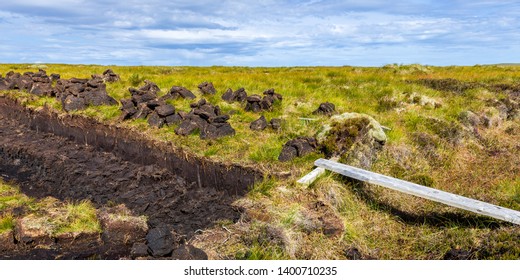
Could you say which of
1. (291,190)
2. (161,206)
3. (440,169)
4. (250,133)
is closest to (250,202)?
(291,190)

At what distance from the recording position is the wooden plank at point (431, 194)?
6539 millimetres

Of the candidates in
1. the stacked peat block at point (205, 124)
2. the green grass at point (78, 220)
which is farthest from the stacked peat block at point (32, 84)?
the green grass at point (78, 220)

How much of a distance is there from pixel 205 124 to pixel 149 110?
8.33 ft

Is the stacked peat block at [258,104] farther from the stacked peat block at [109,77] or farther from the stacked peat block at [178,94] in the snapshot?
the stacked peat block at [109,77]

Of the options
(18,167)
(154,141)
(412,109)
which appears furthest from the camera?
(412,109)

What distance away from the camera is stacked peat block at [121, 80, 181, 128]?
37.3 feet

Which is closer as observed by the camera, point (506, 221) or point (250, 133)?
point (506, 221)

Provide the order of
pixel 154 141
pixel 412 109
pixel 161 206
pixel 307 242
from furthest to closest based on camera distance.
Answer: pixel 412 109, pixel 154 141, pixel 161 206, pixel 307 242

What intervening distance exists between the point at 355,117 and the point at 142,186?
5098 mm

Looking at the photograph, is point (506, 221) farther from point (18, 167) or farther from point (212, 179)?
point (18, 167)

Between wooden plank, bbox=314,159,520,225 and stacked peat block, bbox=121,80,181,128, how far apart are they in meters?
4.93

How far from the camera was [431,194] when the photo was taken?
7.01 m

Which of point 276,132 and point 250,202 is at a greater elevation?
point 276,132

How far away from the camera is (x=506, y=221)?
6594 millimetres
